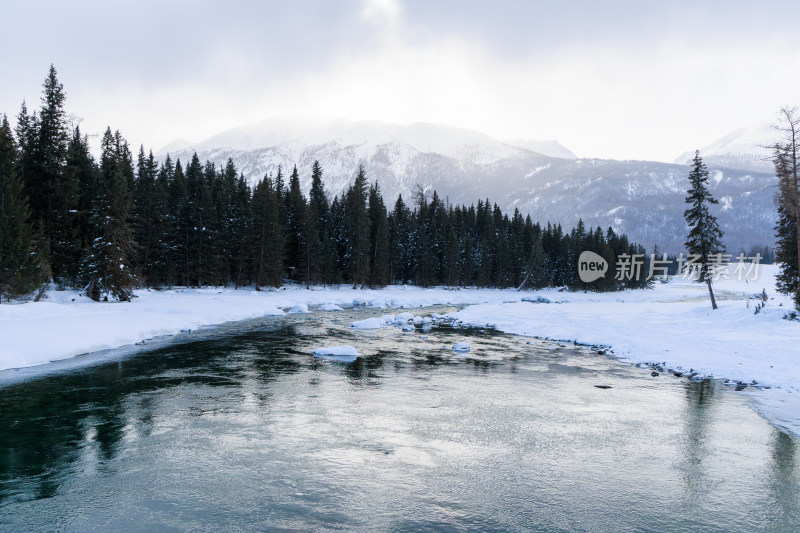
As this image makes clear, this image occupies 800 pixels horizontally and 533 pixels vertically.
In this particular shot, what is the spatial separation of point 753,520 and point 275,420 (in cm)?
945

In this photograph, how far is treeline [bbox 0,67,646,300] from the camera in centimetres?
3425

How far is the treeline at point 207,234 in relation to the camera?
112ft

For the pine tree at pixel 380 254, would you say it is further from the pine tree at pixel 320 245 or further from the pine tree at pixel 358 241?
the pine tree at pixel 320 245

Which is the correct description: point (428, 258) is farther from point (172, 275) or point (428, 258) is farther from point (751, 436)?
A: point (751, 436)

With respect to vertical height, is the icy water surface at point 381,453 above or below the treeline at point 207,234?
below

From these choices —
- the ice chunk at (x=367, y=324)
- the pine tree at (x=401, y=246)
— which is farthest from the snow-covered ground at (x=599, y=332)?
the pine tree at (x=401, y=246)

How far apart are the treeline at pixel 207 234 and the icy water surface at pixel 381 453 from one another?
2174 centimetres

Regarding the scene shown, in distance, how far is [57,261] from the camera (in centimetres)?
3766

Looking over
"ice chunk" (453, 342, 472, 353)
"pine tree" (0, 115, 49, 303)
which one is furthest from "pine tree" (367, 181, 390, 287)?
"ice chunk" (453, 342, 472, 353)

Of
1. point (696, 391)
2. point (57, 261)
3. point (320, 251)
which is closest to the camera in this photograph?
point (696, 391)

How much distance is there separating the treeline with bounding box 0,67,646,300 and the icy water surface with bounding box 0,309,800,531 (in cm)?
2174

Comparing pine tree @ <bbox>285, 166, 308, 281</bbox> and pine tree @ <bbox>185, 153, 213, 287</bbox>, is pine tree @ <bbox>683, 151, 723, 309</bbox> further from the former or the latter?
pine tree @ <bbox>185, 153, 213, 287</bbox>

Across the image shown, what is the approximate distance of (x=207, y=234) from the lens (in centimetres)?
5666

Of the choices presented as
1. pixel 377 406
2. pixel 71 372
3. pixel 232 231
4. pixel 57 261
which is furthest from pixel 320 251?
pixel 377 406
